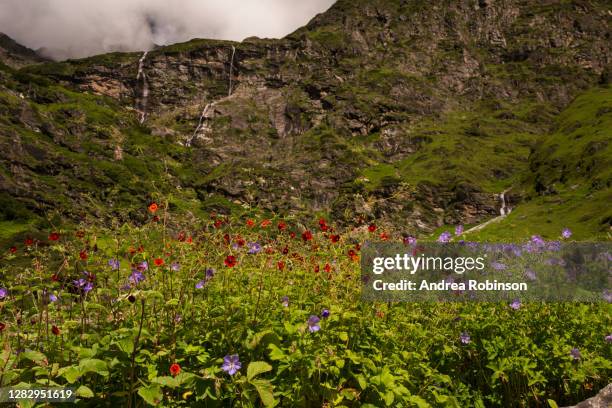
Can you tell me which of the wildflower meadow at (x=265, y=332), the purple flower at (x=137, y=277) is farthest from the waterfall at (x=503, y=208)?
the purple flower at (x=137, y=277)

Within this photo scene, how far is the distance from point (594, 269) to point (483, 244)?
1.91 m

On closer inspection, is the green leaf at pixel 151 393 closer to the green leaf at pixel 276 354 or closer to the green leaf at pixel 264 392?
the green leaf at pixel 264 392

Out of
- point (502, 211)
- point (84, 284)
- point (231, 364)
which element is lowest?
point (231, 364)

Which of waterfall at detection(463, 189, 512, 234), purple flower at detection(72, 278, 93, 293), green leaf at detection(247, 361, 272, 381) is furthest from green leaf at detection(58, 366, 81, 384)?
waterfall at detection(463, 189, 512, 234)

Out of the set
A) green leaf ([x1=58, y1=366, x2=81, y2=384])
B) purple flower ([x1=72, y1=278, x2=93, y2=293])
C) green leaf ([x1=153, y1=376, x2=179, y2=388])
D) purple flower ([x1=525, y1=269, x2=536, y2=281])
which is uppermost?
purple flower ([x1=525, y1=269, x2=536, y2=281])

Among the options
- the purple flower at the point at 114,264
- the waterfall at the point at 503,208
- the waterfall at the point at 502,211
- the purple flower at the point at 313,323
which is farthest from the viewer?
the waterfall at the point at 503,208

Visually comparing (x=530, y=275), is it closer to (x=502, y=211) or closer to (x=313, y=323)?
(x=313, y=323)

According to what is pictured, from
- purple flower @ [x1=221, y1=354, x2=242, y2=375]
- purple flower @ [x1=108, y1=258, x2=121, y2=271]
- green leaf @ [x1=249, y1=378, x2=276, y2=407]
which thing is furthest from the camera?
purple flower @ [x1=108, y1=258, x2=121, y2=271]

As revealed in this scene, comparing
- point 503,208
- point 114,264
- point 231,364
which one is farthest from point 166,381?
point 503,208

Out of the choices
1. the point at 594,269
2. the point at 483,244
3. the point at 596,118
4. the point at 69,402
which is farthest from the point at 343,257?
the point at 596,118

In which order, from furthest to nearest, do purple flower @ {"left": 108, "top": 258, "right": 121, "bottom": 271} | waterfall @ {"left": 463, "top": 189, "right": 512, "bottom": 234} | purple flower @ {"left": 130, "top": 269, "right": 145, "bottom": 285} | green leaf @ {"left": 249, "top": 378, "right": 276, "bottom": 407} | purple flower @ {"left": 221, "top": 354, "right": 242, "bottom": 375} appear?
waterfall @ {"left": 463, "top": 189, "right": 512, "bottom": 234} < purple flower @ {"left": 108, "top": 258, "right": 121, "bottom": 271} < purple flower @ {"left": 130, "top": 269, "right": 145, "bottom": 285} < purple flower @ {"left": 221, "top": 354, "right": 242, "bottom": 375} < green leaf @ {"left": 249, "top": 378, "right": 276, "bottom": 407}

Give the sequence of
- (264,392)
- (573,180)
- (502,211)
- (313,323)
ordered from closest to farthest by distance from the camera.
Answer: (264,392) < (313,323) < (573,180) < (502,211)

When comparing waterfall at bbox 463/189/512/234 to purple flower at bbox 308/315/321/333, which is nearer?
purple flower at bbox 308/315/321/333

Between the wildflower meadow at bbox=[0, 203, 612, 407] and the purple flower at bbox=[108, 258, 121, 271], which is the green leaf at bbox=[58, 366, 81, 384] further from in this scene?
the purple flower at bbox=[108, 258, 121, 271]
